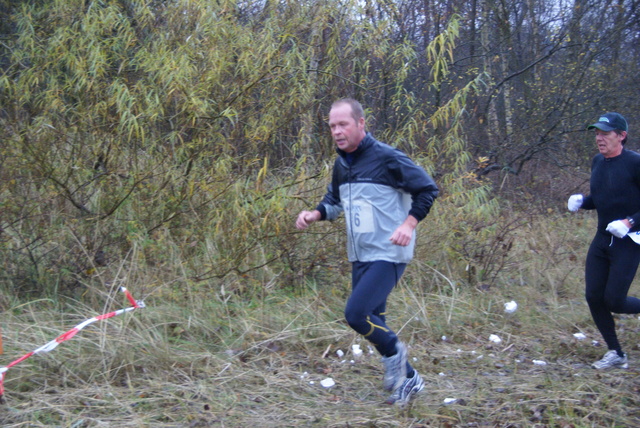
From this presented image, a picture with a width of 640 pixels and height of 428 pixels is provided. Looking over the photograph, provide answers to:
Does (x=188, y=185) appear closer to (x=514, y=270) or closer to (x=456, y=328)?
(x=456, y=328)

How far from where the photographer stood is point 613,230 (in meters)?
4.49

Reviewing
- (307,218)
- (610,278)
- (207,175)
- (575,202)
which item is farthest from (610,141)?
Result: (207,175)

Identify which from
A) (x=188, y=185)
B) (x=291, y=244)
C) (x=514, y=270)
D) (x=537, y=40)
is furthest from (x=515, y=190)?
(x=188, y=185)

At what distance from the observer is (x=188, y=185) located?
6.39 m

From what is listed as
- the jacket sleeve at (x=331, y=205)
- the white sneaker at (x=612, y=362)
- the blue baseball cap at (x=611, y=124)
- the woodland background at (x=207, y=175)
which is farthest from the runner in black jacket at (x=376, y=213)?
the white sneaker at (x=612, y=362)

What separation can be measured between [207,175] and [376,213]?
3084 mm

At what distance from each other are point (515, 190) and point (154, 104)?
7754 mm

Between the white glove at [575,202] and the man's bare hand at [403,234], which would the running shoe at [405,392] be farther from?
the white glove at [575,202]

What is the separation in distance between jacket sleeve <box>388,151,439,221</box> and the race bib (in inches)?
9.6

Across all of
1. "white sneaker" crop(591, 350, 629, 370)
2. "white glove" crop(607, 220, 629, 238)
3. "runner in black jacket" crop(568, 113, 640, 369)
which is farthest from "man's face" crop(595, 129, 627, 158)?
"white sneaker" crop(591, 350, 629, 370)

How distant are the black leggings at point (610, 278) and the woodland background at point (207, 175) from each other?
1189 millimetres

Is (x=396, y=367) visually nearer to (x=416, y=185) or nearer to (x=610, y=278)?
(x=416, y=185)

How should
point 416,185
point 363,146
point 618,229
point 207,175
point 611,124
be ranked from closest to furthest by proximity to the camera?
point 416,185 < point 363,146 < point 618,229 < point 611,124 < point 207,175

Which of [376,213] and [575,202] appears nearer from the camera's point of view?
[376,213]
